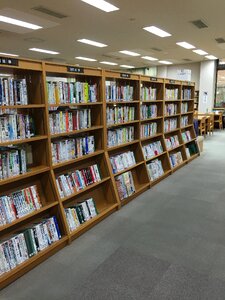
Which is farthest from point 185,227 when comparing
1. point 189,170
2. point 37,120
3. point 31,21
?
point 31,21

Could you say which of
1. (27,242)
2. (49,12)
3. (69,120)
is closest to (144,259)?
(27,242)

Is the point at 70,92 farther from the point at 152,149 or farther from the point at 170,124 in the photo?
the point at 170,124

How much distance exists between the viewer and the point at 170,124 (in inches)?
216

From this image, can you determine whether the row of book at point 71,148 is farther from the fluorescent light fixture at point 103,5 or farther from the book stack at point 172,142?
the fluorescent light fixture at point 103,5

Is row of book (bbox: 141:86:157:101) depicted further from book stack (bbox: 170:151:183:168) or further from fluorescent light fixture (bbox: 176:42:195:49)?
fluorescent light fixture (bbox: 176:42:195:49)

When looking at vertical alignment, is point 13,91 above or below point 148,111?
above

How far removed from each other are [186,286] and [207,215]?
1.47 m

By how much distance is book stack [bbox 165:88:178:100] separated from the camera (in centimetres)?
516

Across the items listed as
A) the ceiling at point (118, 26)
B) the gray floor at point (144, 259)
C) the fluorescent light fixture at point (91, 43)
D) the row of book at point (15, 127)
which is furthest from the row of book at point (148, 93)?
the fluorescent light fixture at point (91, 43)

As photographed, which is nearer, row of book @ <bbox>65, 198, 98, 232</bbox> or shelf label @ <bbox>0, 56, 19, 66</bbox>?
shelf label @ <bbox>0, 56, 19, 66</bbox>

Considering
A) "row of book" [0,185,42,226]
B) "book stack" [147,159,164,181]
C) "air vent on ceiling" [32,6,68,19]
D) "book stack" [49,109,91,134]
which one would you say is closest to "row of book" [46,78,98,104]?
"book stack" [49,109,91,134]

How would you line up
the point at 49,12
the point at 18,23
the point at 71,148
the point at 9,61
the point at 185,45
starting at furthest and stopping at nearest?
the point at 185,45 < the point at 18,23 < the point at 49,12 < the point at 71,148 < the point at 9,61

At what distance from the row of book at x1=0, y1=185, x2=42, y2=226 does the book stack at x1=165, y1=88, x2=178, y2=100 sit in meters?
3.51

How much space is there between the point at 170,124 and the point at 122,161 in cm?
208
